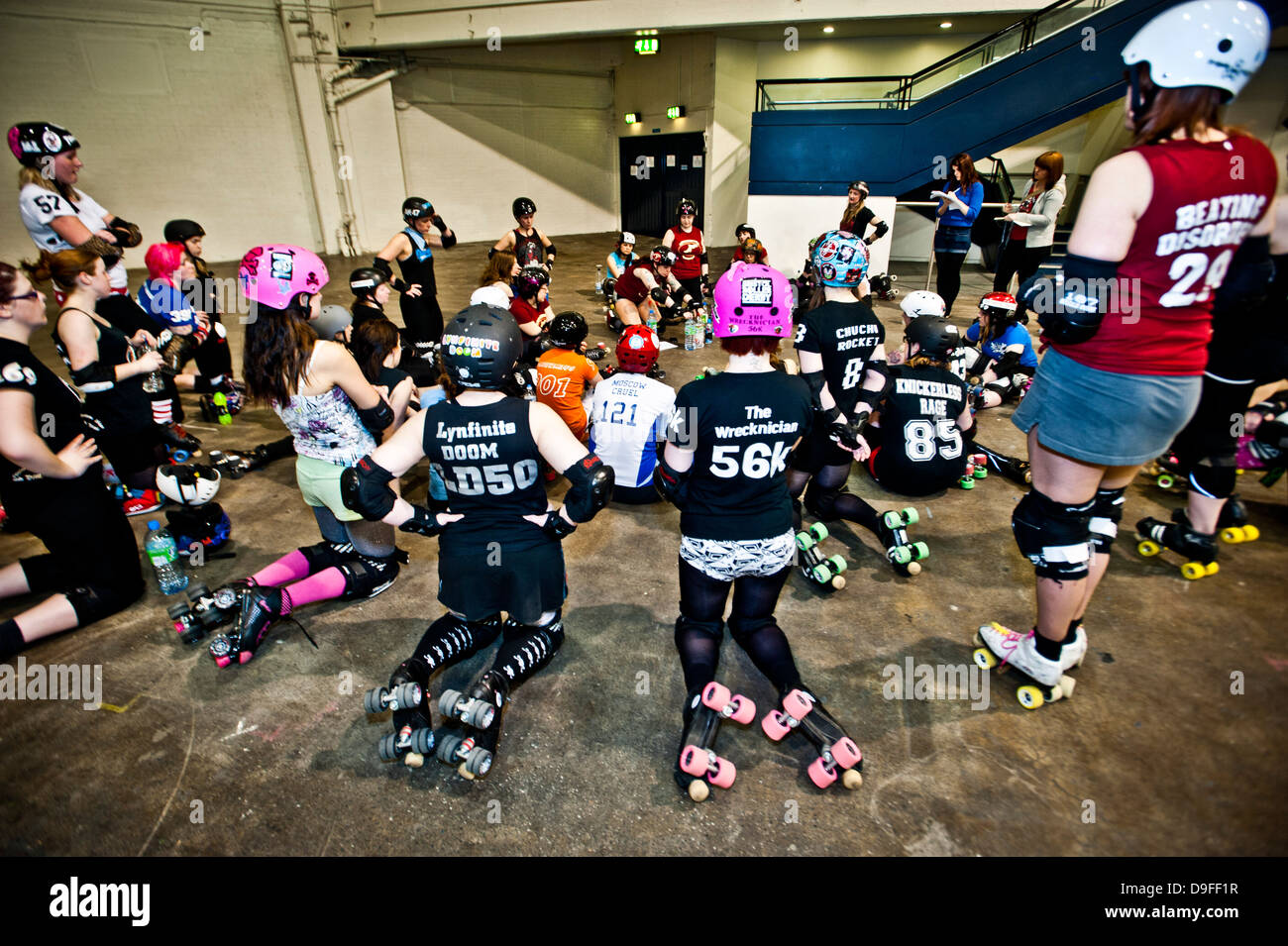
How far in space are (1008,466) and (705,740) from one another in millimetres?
3724

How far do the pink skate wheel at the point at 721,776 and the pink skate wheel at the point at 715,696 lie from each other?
0.67 feet

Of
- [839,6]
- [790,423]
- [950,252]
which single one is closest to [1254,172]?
[790,423]

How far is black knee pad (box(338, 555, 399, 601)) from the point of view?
338cm

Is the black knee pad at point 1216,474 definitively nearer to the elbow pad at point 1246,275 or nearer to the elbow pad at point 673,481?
the elbow pad at point 1246,275

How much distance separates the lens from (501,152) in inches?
688

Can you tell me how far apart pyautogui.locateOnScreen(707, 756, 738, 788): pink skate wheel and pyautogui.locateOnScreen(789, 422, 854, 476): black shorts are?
1.84 m

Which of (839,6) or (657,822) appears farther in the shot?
(839,6)

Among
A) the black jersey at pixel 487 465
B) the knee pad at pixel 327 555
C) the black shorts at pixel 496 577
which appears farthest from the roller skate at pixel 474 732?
the knee pad at pixel 327 555

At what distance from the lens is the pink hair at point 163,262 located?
537 centimetres

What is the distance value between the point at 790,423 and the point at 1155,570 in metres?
2.91

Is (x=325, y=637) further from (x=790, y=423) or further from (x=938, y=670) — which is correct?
(x=938, y=670)

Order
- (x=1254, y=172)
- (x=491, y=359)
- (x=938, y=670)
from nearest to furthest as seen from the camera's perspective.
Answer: (x=1254, y=172)
(x=491, y=359)
(x=938, y=670)

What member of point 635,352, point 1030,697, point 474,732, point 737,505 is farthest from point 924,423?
point 474,732

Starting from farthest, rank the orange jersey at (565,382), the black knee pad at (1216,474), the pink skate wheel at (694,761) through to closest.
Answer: the orange jersey at (565,382), the black knee pad at (1216,474), the pink skate wheel at (694,761)
